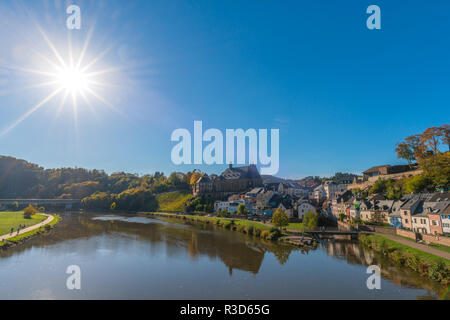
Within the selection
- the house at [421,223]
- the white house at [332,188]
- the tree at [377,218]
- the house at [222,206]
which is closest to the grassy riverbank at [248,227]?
the house at [222,206]

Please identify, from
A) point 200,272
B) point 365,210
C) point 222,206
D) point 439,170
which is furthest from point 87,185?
point 439,170

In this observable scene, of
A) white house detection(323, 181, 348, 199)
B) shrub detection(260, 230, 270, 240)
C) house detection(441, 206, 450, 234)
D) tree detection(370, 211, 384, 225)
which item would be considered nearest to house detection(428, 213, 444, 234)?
house detection(441, 206, 450, 234)

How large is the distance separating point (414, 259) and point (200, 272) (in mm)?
18843

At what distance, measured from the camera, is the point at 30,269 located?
20875 millimetres

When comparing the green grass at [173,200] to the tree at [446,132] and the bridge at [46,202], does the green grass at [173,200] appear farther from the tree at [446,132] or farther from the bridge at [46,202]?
the tree at [446,132]

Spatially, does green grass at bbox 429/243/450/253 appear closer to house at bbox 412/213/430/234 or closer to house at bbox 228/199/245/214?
house at bbox 412/213/430/234

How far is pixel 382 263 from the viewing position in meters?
23.5

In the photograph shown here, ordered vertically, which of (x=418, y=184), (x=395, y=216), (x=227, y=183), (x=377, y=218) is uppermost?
(x=418, y=184)

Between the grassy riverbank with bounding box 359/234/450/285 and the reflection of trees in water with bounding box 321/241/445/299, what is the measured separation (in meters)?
0.51

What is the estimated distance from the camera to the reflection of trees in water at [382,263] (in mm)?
17344

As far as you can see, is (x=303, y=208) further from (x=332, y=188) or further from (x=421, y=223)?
(x=421, y=223)

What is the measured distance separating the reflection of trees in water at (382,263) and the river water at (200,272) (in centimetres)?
6

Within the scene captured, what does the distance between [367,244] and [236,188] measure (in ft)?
190

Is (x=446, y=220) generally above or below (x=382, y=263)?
above
